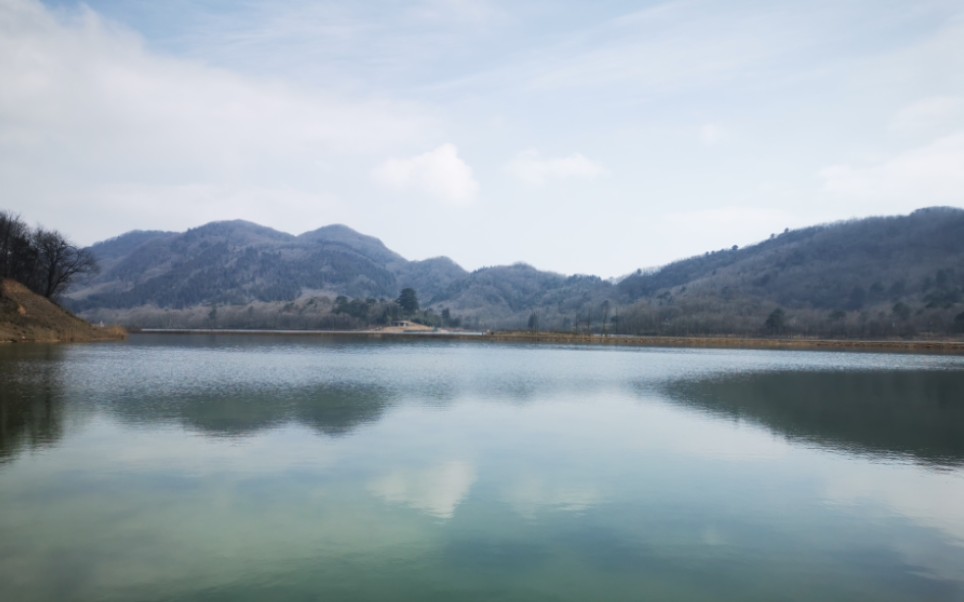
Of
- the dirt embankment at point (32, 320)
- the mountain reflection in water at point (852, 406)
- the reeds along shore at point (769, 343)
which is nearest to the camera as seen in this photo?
the mountain reflection in water at point (852, 406)

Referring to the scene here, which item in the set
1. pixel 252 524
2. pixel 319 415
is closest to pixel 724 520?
pixel 252 524

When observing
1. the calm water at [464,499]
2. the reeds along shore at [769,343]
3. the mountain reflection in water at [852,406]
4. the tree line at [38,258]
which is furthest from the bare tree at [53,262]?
the reeds along shore at [769,343]

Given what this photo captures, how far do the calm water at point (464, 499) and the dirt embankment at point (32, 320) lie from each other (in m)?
48.8

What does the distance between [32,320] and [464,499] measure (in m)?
84.6

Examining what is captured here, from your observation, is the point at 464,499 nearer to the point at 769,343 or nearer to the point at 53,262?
the point at 53,262

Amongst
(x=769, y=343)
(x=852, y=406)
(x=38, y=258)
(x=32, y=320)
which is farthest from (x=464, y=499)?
(x=769, y=343)

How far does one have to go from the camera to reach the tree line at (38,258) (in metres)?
87.5

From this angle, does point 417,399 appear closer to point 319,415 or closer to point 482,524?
point 319,415

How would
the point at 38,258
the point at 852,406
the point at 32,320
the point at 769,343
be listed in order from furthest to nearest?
the point at 769,343, the point at 38,258, the point at 32,320, the point at 852,406

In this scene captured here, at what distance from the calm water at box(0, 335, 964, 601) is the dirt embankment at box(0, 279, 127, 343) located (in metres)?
48.8

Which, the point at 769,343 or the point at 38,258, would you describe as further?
the point at 769,343

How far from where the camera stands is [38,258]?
92812 mm

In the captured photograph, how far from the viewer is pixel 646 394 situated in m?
43.5

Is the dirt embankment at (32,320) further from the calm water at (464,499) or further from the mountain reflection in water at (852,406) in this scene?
the mountain reflection in water at (852,406)
